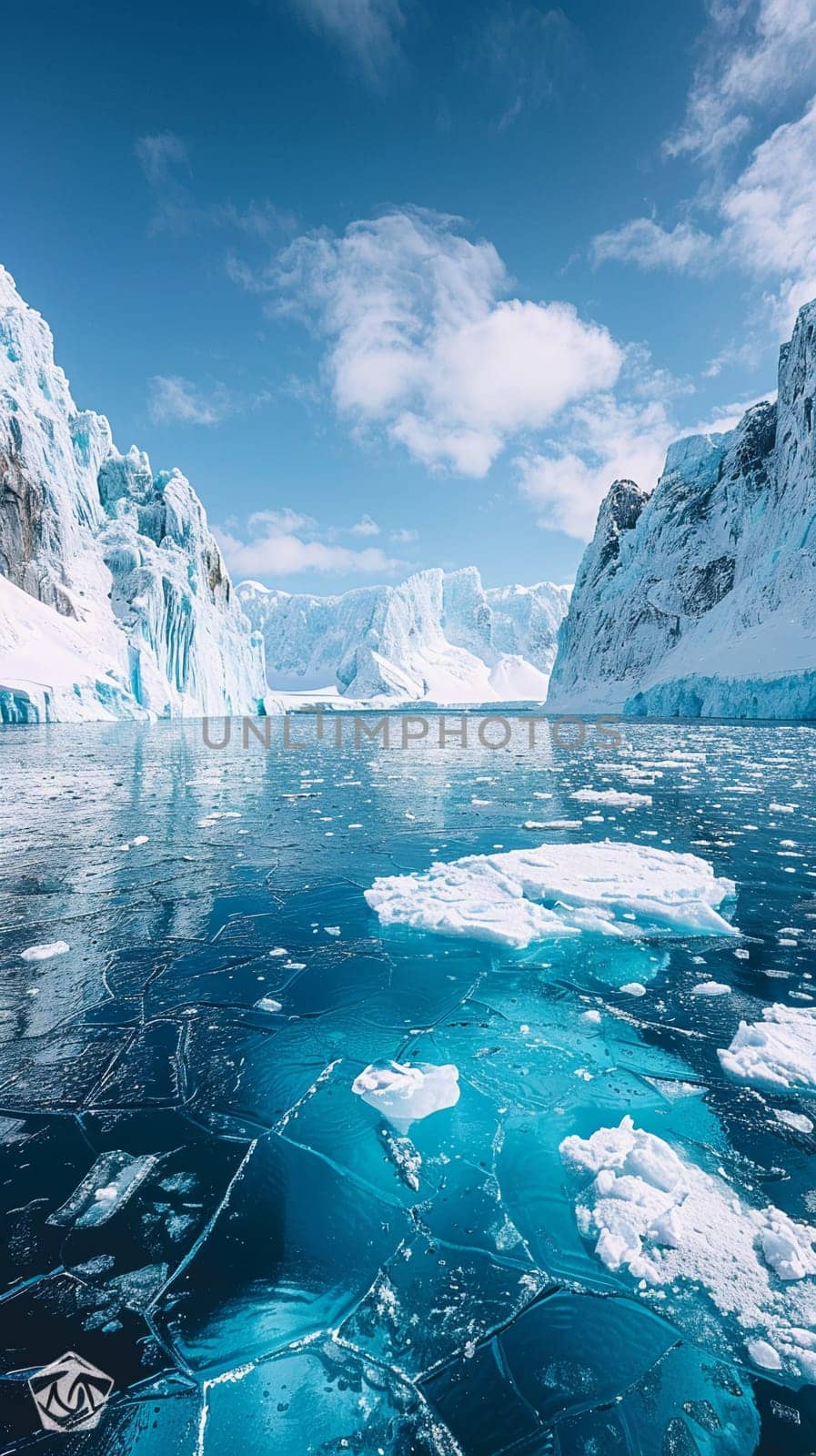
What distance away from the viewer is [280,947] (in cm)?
547

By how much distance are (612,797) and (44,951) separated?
38.0 feet

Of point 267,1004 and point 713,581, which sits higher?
point 713,581

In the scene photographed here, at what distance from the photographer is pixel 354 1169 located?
286cm

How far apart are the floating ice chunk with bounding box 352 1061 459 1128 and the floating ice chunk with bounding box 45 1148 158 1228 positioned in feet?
3.78

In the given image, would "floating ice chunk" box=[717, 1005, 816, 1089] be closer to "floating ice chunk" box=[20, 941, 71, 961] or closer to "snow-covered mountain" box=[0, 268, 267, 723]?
"floating ice chunk" box=[20, 941, 71, 961]

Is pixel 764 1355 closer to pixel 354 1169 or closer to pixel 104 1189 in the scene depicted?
pixel 354 1169

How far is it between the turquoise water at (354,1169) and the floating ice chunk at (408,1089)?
7 cm

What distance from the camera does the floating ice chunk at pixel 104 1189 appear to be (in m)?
2.55

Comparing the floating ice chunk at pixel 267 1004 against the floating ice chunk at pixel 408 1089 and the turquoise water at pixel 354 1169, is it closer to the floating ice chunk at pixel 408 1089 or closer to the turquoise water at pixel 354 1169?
the turquoise water at pixel 354 1169

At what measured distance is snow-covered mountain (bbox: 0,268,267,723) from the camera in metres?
45.5

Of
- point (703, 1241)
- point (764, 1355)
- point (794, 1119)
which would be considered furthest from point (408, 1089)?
point (794, 1119)

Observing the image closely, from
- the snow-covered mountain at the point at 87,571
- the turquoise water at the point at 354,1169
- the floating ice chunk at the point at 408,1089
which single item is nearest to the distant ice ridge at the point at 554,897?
the turquoise water at the point at 354,1169

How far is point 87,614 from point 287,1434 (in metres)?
62.9

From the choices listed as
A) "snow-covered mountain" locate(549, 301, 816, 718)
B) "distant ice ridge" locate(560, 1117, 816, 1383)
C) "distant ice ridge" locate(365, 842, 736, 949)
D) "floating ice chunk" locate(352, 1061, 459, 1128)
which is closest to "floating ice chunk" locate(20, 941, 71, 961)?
"distant ice ridge" locate(365, 842, 736, 949)
